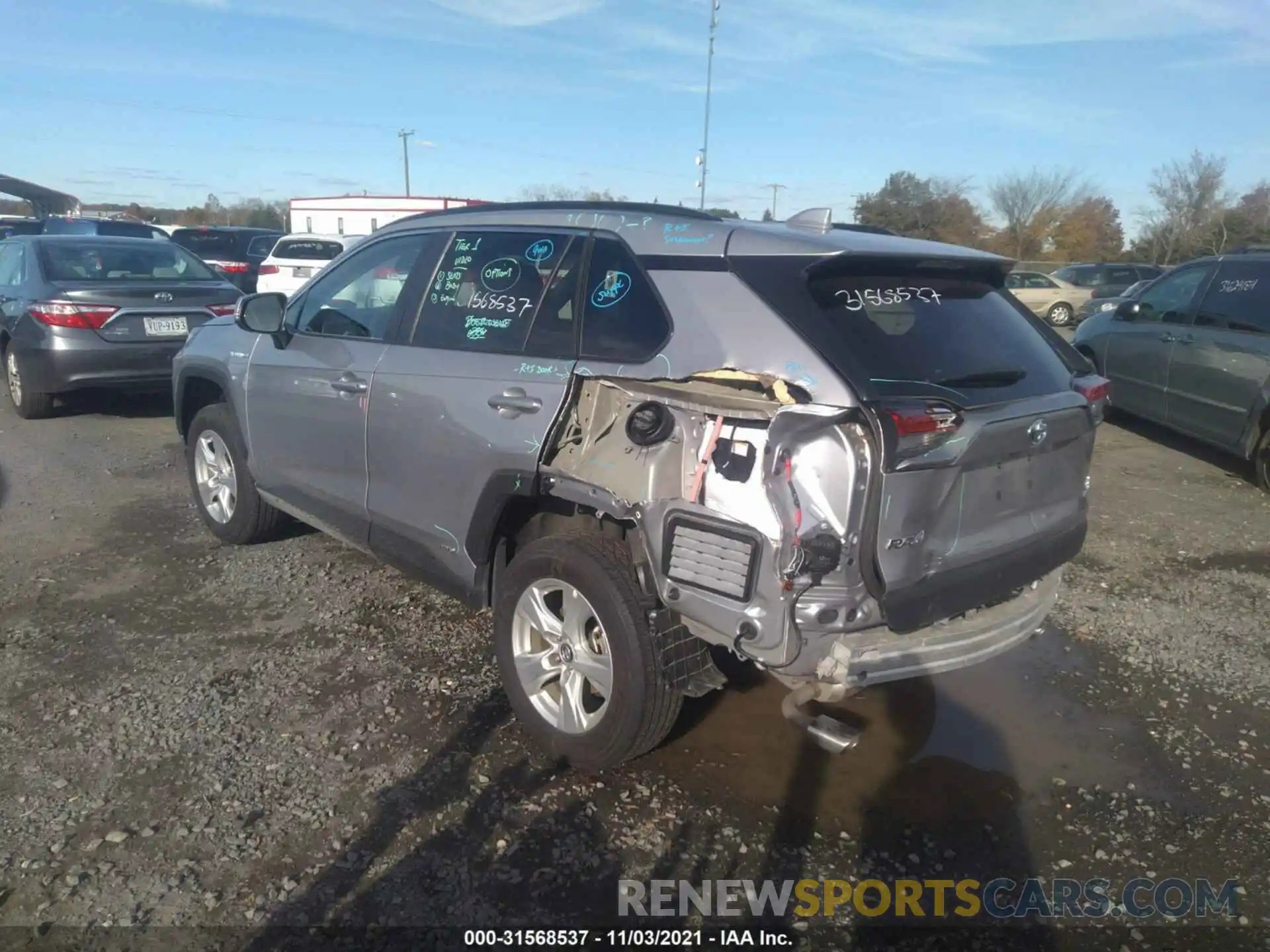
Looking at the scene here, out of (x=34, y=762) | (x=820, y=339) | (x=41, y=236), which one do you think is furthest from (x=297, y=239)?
(x=820, y=339)

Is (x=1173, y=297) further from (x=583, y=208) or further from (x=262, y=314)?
(x=262, y=314)

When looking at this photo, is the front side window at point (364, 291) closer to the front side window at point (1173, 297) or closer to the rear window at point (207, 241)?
the front side window at point (1173, 297)

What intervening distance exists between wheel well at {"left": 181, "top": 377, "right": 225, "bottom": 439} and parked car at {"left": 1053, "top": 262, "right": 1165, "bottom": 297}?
21485mm

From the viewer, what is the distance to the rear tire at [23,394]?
8.47 m

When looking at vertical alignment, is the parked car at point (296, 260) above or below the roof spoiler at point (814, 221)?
below


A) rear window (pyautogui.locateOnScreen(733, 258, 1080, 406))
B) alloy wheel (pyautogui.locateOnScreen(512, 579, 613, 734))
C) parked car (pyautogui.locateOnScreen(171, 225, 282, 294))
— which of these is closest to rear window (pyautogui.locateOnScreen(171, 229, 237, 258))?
parked car (pyautogui.locateOnScreen(171, 225, 282, 294))

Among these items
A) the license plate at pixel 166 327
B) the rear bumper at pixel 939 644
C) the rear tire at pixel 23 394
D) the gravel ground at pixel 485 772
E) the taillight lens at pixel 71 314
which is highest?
the taillight lens at pixel 71 314

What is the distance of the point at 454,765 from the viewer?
3.36 m

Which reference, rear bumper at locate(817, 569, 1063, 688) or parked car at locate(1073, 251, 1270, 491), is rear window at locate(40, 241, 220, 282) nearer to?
rear bumper at locate(817, 569, 1063, 688)

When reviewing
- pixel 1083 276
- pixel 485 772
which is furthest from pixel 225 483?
pixel 1083 276

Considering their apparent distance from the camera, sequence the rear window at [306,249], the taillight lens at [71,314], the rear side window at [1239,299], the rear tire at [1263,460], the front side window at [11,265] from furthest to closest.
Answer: the rear window at [306,249] → the front side window at [11,265] → the taillight lens at [71,314] → the rear side window at [1239,299] → the rear tire at [1263,460]

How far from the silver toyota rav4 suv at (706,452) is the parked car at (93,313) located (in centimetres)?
514

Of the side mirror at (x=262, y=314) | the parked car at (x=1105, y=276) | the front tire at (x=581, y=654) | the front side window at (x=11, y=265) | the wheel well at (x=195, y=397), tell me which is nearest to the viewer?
the front tire at (x=581, y=654)

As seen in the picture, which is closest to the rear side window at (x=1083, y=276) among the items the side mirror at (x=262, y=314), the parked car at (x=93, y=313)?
the parked car at (x=93, y=313)
